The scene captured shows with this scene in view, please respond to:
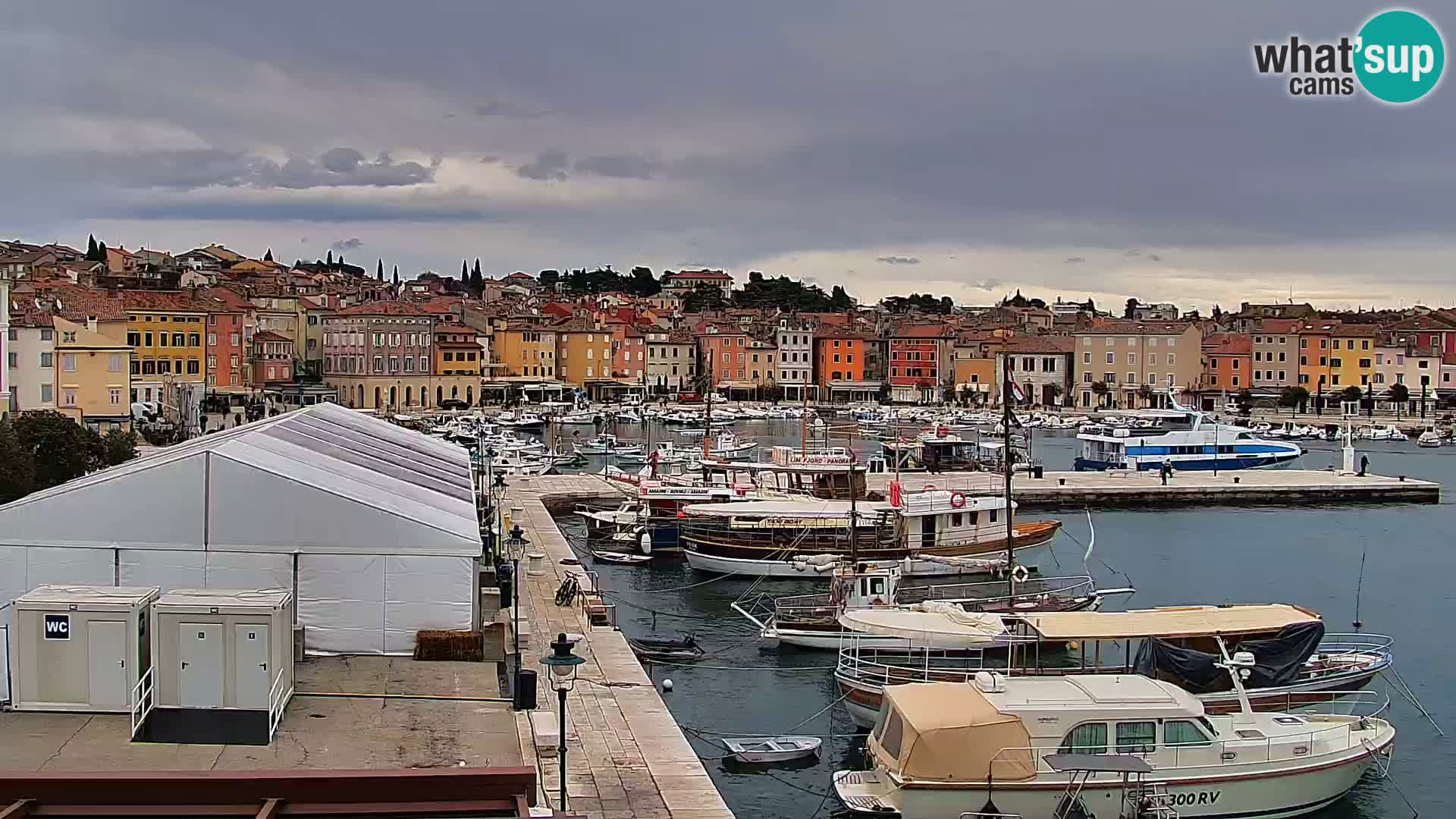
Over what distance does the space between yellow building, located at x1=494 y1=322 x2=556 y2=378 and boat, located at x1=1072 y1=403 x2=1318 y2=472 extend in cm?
5138

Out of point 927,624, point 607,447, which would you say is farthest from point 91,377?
point 927,624

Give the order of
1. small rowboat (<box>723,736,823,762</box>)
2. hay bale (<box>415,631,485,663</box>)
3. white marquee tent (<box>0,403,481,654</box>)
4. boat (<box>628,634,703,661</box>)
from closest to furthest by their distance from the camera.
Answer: white marquee tent (<box>0,403,481,654</box>), hay bale (<box>415,631,485,663</box>), small rowboat (<box>723,736,823,762</box>), boat (<box>628,634,703,661</box>)

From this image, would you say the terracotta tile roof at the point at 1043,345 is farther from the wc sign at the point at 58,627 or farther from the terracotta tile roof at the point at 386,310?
the wc sign at the point at 58,627

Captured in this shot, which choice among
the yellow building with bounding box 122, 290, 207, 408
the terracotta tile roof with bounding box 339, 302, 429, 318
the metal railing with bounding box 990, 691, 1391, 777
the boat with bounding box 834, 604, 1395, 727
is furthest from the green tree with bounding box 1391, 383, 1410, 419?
the metal railing with bounding box 990, 691, 1391, 777

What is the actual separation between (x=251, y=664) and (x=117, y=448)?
26721mm

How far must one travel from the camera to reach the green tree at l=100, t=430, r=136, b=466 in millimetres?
34750

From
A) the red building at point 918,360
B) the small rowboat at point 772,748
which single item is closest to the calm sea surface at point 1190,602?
the small rowboat at point 772,748

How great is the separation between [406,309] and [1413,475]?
58280 mm

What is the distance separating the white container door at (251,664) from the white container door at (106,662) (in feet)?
2.68

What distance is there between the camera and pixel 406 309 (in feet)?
299

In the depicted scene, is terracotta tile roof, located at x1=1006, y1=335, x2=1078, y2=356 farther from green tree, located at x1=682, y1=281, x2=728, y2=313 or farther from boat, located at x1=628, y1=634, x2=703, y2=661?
boat, located at x1=628, y1=634, x2=703, y2=661

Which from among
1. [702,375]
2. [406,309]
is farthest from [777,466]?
[702,375]

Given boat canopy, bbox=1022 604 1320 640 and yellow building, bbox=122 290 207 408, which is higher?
yellow building, bbox=122 290 207 408

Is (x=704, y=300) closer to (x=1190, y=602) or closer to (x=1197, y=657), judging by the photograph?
(x=1190, y=602)
